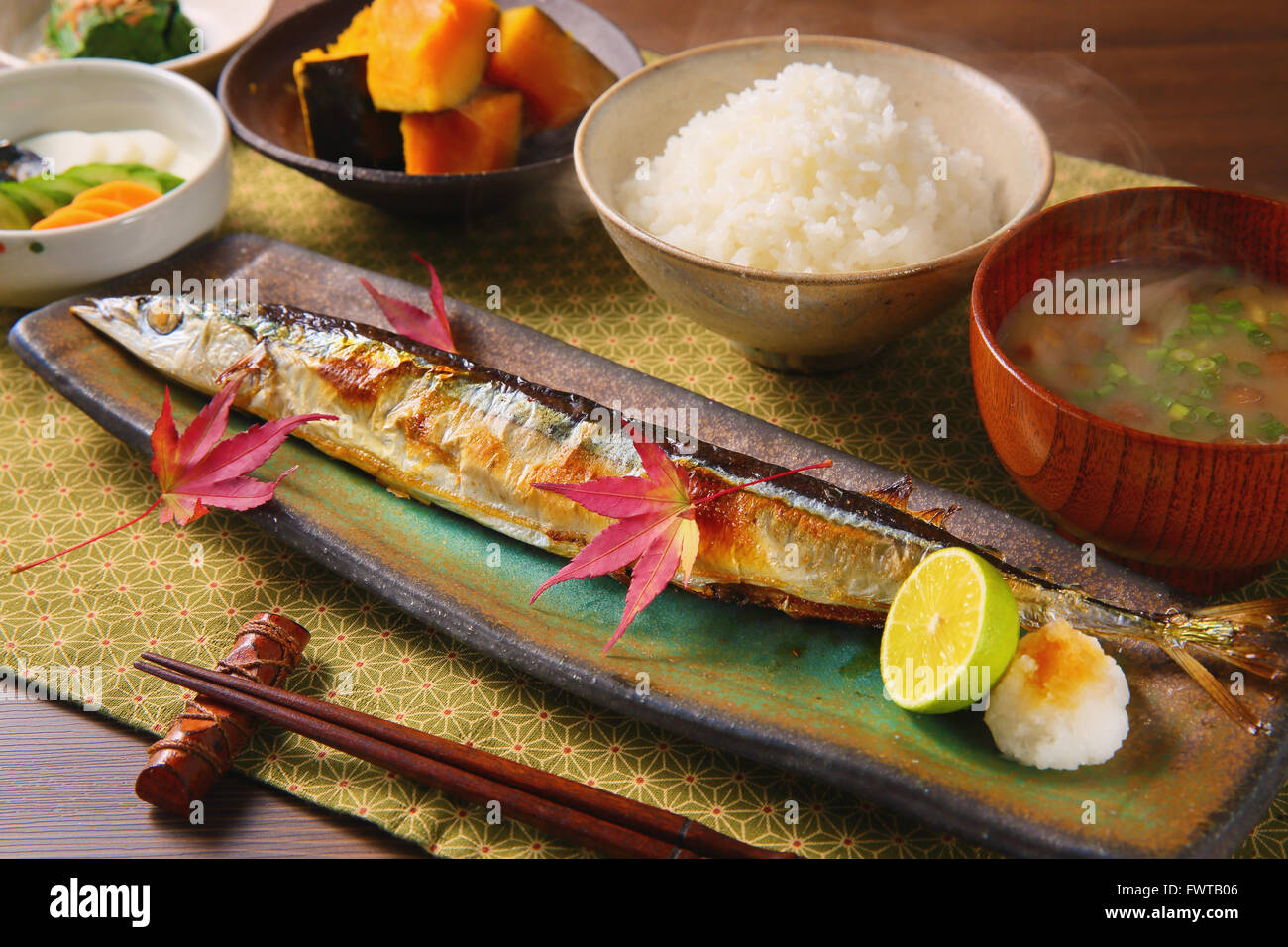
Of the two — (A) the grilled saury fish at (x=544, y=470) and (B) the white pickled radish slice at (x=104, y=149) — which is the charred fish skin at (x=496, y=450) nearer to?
(A) the grilled saury fish at (x=544, y=470)

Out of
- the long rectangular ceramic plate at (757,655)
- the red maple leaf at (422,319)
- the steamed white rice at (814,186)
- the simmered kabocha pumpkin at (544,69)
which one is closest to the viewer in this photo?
the long rectangular ceramic plate at (757,655)

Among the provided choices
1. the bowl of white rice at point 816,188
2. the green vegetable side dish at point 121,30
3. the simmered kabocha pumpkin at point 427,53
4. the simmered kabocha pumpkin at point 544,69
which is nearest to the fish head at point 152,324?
the simmered kabocha pumpkin at point 427,53

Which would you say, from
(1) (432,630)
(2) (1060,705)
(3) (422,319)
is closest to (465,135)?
(3) (422,319)

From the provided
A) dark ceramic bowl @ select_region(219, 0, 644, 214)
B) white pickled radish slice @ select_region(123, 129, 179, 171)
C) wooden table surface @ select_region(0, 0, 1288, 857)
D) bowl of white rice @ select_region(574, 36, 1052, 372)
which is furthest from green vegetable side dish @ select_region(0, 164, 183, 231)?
wooden table surface @ select_region(0, 0, 1288, 857)

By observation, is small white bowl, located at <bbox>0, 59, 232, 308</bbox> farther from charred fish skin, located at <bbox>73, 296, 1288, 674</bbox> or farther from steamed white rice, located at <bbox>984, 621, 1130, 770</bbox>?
steamed white rice, located at <bbox>984, 621, 1130, 770</bbox>

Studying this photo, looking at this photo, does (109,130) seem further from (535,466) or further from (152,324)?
(535,466)

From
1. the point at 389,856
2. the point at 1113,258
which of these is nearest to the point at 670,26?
the point at 1113,258
